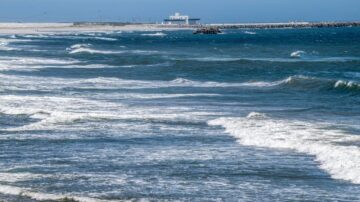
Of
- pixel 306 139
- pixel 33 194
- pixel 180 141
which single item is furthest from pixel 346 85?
pixel 33 194

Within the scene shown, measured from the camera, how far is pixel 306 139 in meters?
20.9

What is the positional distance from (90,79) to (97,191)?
101 feet

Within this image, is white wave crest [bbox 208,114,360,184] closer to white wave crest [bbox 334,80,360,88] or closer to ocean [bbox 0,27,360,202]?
ocean [bbox 0,27,360,202]

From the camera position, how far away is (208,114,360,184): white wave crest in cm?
1742

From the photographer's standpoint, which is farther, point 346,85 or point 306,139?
point 346,85

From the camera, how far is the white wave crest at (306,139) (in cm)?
1742

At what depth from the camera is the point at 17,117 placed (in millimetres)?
26781

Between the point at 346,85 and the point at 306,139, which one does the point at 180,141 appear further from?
the point at 346,85

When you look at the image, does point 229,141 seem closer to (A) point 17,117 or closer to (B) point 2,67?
(A) point 17,117

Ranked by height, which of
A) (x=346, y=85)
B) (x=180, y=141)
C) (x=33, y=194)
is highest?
(x=33, y=194)

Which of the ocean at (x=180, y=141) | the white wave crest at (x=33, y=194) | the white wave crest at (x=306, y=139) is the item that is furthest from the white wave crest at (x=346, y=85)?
the white wave crest at (x=33, y=194)

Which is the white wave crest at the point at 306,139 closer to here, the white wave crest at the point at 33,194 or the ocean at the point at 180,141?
the ocean at the point at 180,141

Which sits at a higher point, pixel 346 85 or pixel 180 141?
pixel 180 141

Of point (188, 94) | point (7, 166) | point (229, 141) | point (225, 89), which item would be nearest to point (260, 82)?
point (225, 89)
